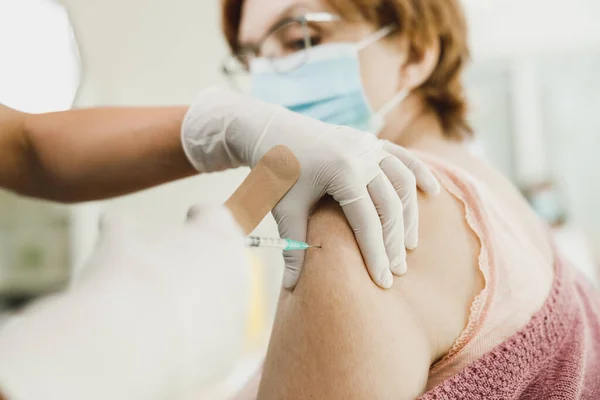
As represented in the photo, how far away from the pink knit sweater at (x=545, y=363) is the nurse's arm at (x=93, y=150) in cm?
54

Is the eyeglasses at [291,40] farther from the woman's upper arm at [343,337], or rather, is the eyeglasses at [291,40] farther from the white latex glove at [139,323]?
the white latex glove at [139,323]

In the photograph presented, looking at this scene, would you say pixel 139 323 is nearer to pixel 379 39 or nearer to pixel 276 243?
pixel 276 243

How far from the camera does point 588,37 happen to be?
295 centimetres

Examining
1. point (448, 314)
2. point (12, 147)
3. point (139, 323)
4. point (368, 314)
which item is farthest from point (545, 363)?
point (12, 147)

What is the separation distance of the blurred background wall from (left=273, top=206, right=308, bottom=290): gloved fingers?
21 millimetres

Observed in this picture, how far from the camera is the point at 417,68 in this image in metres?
1.06

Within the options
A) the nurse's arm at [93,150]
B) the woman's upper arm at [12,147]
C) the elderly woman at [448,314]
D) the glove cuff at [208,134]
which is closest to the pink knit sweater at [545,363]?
the elderly woman at [448,314]

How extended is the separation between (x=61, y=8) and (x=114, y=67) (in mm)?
594

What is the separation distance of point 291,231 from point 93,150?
17.6 inches

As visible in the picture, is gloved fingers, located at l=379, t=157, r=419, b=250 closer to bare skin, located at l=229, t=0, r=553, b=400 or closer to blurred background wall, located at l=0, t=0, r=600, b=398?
bare skin, located at l=229, t=0, r=553, b=400

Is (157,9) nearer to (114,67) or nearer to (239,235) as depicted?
(114,67)

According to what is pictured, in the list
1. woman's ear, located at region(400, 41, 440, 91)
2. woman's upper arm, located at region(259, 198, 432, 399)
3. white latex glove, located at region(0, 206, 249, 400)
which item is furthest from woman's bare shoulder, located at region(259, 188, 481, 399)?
woman's ear, located at region(400, 41, 440, 91)

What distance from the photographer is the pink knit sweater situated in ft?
1.96

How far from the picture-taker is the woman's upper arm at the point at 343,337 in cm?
55
